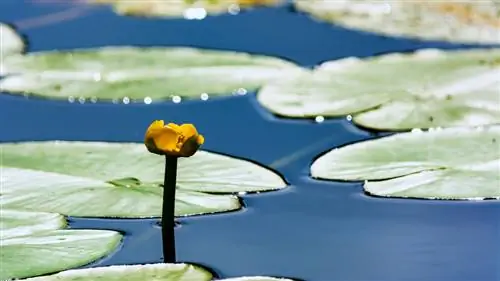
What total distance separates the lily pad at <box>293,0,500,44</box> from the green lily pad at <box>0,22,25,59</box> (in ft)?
1.70

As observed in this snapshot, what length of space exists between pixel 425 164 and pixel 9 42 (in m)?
0.86

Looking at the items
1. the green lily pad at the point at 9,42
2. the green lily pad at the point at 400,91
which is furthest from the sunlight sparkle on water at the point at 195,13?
the green lily pad at the point at 400,91

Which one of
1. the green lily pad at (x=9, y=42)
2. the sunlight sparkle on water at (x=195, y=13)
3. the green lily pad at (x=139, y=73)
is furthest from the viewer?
the sunlight sparkle on water at (x=195, y=13)

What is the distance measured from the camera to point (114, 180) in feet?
3.78

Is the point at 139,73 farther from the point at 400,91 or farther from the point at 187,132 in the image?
the point at 187,132

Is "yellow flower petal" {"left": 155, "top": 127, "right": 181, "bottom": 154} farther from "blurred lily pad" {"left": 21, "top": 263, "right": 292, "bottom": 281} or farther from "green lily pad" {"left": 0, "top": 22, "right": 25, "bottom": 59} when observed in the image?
"green lily pad" {"left": 0, "top": 22, "right": 25, "bottom": 59}

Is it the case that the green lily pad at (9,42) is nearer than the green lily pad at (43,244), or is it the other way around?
the green lily pad at (43,244)

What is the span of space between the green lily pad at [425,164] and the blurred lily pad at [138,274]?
0.26 metres

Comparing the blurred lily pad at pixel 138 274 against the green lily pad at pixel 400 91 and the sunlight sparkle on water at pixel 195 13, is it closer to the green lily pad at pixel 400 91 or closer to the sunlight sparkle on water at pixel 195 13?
the green lily pad at pixel 400 91

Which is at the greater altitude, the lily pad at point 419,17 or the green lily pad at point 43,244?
the lily pad at point 419,17

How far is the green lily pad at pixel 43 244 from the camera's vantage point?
97cm

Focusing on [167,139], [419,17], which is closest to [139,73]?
[419,17]

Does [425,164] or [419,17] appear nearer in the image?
[425,164]

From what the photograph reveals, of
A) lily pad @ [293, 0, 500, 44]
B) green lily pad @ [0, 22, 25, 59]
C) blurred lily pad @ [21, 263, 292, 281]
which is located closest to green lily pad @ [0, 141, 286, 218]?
blurred lily pad @ [21, 263, 292, 281]
